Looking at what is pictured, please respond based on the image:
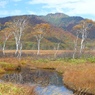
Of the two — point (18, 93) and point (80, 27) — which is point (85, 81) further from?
point (80, 27)

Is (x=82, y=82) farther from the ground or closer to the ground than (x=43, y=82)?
farther from the ground

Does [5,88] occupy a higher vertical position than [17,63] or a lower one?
higher

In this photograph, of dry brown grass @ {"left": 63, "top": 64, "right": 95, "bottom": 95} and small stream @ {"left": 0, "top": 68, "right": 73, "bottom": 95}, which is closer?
small stream @ {"left": 0, "top": 68, "right": 73, "bottom": 95}

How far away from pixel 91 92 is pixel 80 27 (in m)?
59.7

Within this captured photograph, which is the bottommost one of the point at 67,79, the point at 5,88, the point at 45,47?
the point at 45,47

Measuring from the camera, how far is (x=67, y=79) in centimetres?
3059

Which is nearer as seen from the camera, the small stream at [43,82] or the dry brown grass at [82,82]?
the small stream at [43,82]

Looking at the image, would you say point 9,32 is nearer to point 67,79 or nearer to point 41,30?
point 41,30

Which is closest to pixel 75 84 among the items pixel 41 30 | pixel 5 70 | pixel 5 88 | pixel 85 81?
pixel 85 81

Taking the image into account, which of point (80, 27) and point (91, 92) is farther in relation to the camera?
point (80, 27)

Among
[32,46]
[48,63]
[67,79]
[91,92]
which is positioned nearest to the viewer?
[91,92]

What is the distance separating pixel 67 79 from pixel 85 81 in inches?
161

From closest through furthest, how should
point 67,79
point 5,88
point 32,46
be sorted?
point 5,88, point 67,79, point 32,46

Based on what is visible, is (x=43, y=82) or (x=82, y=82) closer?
(x=82, y=82)
